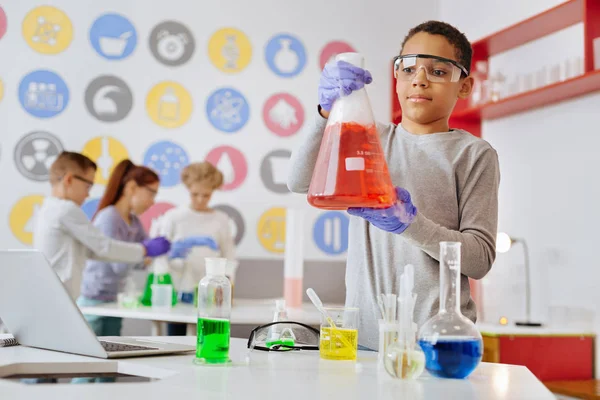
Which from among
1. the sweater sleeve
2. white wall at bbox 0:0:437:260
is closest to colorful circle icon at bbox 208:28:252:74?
white wall at bbox 0:0:437:260

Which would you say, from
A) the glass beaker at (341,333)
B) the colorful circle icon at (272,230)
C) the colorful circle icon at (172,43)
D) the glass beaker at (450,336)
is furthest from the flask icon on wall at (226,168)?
the glass beaker at (450,336)

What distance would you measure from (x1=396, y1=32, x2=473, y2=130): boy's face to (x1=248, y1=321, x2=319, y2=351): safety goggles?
54cm

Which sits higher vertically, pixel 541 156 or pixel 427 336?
pixel 541 156

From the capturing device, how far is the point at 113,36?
15.3 ft

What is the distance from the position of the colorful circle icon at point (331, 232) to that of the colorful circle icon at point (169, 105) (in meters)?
1.13

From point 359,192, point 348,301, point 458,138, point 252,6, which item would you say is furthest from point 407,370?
point 252,6

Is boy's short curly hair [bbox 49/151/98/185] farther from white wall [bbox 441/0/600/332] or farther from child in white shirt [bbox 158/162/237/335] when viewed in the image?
white wall [bbox 441/0/600/332]

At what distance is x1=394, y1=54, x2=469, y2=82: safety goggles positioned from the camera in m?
1.60

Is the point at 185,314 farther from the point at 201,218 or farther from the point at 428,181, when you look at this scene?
the point at 428,181

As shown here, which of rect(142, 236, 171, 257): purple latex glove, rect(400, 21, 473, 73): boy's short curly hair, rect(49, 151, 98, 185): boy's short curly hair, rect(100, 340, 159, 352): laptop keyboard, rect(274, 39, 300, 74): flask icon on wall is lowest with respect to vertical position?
rect(100, 340, 159, 352): laptop keyboard

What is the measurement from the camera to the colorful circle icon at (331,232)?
488 centimetres

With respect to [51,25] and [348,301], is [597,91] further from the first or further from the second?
[51,25]

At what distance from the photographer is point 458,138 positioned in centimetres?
163

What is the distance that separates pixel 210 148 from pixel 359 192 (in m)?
3.59
